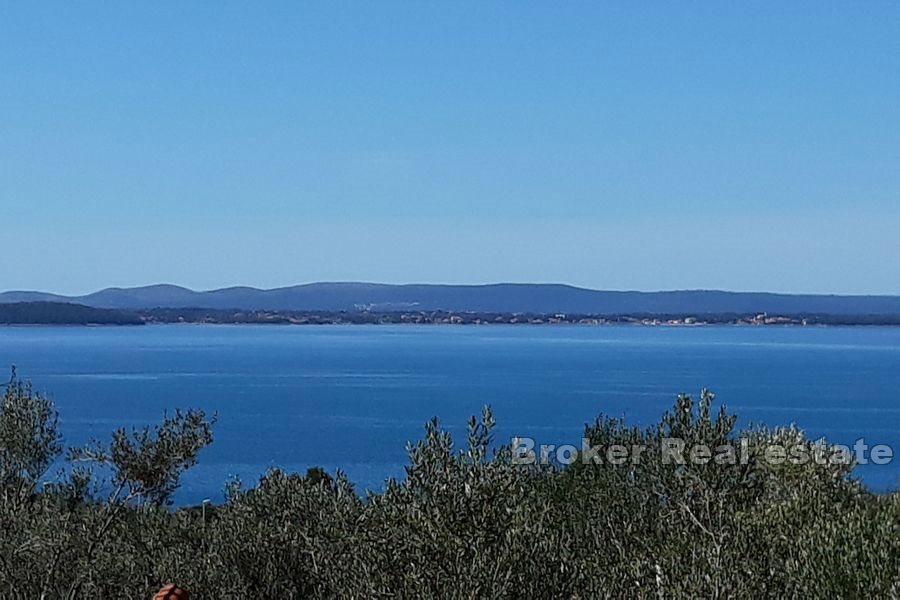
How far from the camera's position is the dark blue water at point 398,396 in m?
82.1

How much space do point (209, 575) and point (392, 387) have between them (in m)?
119

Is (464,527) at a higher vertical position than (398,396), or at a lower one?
higher

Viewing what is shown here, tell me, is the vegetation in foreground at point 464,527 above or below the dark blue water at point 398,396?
above

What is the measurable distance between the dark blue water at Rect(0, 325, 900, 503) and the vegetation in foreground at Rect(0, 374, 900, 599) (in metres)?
44.9

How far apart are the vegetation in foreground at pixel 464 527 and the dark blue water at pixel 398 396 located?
44.9 metres

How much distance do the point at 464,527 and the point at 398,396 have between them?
111 m

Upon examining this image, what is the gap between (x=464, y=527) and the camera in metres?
11.1

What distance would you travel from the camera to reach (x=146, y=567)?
1533 cm

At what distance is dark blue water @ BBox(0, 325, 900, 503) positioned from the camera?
3233 inches

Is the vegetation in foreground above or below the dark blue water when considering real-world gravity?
above

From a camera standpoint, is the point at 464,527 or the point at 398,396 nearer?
the point at 464,527

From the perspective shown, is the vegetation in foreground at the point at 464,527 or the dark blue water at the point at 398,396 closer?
the vegetation in foreground at the point at 464,527

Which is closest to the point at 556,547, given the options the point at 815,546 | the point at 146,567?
the point at 815,546

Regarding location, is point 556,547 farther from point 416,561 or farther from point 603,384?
point 603,384
